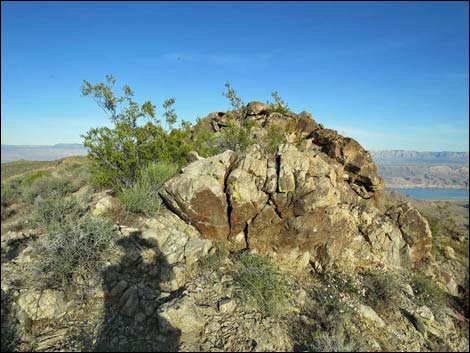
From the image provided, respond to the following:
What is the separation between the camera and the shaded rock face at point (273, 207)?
6.93 m

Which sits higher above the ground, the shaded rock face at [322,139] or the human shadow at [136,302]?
the shaded rock face at [322,139]

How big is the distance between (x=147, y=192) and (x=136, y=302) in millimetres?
3321

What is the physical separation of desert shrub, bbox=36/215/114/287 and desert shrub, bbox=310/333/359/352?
15.4 feet

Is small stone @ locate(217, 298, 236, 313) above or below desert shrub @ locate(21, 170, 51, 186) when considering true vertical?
below

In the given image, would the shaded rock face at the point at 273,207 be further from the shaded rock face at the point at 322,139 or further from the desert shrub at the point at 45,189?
the desert shrub at the point at 45,189

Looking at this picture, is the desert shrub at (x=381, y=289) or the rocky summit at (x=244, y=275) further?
the desert shrub at (x=381, y=289)

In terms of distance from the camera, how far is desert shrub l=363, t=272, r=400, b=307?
6379 millimetres

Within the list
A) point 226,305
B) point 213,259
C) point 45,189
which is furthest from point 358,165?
point 45,189

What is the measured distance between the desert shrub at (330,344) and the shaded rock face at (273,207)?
2.48 m

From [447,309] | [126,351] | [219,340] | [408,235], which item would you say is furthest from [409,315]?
[126,351]

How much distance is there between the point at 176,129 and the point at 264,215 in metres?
5.36

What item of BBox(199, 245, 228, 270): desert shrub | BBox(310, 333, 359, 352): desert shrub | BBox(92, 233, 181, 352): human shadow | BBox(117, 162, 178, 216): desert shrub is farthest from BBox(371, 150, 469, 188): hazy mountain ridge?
BBox(92, 233, 181, 352): human shadow

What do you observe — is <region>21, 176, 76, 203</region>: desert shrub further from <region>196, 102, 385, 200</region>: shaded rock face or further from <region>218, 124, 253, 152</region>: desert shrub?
<region>218, 124, 253, 152</region>: desert shrub

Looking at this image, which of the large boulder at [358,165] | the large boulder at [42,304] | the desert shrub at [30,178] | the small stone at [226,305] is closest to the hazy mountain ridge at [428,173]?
the large boulder at [358,165]
